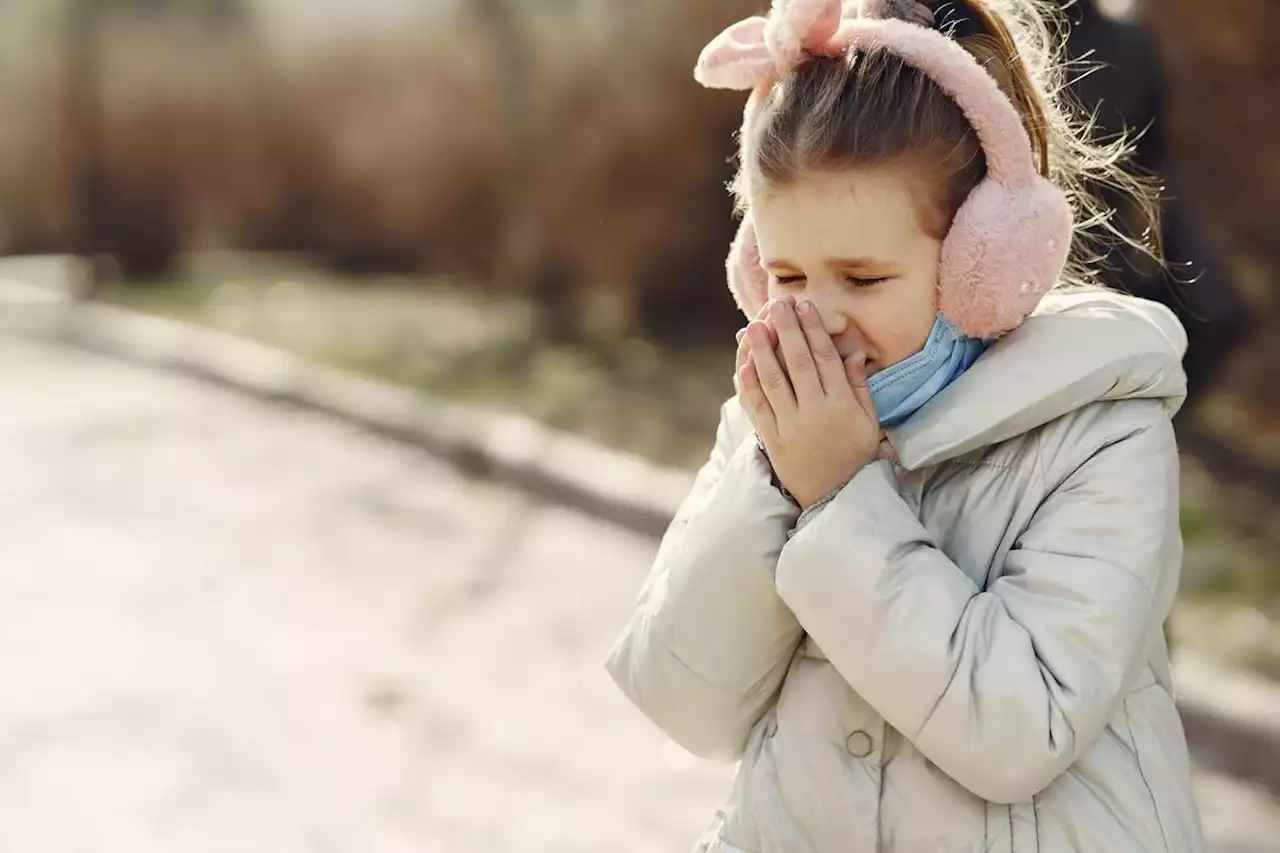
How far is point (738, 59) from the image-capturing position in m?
1.78

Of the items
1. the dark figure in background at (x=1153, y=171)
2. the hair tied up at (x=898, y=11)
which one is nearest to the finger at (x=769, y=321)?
the hair tied up at (x=898, y=11)

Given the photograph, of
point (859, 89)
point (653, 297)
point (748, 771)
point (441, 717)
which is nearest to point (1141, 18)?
point (859, 89)

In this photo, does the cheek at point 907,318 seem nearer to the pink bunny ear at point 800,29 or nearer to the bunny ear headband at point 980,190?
the bunny ear headband at point 980,190

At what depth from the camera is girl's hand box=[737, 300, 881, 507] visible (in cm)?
163

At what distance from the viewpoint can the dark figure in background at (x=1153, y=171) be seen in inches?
105

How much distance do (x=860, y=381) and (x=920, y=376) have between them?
83 millimetres

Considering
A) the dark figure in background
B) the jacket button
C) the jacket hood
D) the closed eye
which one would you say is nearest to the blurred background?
the dark figure in background

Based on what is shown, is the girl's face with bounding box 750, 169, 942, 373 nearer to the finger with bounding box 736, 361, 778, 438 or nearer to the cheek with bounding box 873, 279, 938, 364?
the cheek with bounding box 873, 279, 938, 364

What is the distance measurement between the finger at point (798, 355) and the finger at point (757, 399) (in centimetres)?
6

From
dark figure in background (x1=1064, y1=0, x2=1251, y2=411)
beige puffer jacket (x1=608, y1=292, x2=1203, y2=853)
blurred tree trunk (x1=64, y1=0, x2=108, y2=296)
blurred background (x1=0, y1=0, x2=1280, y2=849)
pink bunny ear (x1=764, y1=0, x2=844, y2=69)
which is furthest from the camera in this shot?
blurred tree trunk (x1=64, y1=0, x2=108, y2=296)

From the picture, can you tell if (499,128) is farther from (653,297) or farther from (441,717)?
(441,717)

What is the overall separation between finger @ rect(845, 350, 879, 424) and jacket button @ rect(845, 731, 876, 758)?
0.37 metres

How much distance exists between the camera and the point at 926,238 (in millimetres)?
1659

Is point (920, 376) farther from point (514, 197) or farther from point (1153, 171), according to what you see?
point (514, 197)
